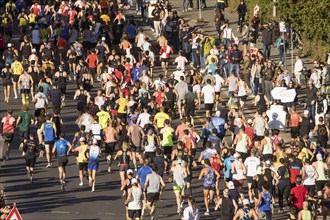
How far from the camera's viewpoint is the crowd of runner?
45688mm

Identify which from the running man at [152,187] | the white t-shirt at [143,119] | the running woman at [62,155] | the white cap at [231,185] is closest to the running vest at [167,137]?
the white t-shirt at [143,119]

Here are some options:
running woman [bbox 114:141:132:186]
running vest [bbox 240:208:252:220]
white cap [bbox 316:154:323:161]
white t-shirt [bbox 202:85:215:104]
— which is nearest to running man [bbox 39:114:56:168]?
running woman [bbox 114:141:132:186]

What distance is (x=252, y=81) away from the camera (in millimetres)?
58531

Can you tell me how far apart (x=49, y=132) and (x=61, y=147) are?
2.21 metres

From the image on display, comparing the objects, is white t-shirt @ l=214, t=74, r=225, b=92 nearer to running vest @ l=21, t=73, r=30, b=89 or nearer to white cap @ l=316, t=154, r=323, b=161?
Result: running vest @ l=21, t=73, r=30, b=89

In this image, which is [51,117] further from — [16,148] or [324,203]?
[324,203]

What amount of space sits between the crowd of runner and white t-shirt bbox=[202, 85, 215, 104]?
0.15ft

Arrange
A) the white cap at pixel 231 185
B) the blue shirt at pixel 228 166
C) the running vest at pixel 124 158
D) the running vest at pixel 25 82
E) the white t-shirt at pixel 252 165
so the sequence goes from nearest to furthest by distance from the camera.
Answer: the white cap at pixel 231 185
the white t-shirt at pixel 252 165
the blue shirt at pixel 228 166
the running vest at pixel 124 158
the running vest at pixel 25 82

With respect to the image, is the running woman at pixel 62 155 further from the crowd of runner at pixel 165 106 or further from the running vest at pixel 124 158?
the running vest at pixel 124 158

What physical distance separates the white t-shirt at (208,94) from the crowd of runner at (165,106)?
0.15ft

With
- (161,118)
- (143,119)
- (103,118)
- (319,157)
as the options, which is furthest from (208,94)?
(319,157)

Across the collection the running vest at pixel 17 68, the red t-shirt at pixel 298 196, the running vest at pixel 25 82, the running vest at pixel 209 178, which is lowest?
the red t-shirt at pixel 298 196

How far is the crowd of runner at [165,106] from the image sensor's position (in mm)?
45688

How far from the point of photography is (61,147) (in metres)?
47.9
